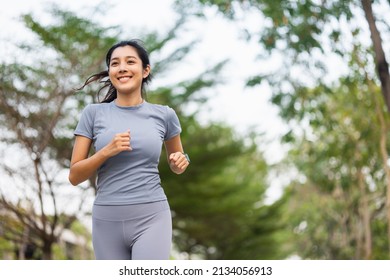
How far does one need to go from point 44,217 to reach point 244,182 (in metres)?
9.96

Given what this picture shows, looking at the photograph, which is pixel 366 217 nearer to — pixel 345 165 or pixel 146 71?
pixel 345 165

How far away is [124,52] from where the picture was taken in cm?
199

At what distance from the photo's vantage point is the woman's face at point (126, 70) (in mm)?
1945

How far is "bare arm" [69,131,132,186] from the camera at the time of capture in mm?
1748

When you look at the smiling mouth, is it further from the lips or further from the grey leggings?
the grey leggings

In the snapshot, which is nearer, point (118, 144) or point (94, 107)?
point (118, 144)

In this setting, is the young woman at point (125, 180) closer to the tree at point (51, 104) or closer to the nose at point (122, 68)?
the nose at point (122, 68)

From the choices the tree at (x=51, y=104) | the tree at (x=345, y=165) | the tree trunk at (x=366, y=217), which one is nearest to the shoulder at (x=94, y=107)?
the tree at (x=345, y=165)

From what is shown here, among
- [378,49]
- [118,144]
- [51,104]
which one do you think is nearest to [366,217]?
[51,104]

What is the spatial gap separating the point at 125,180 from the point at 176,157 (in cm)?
17

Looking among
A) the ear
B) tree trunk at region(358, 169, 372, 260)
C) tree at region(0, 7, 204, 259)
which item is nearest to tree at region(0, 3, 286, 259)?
tree at region(0, 7, 204, 259)

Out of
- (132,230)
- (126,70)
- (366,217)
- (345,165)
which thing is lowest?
(132,230)
